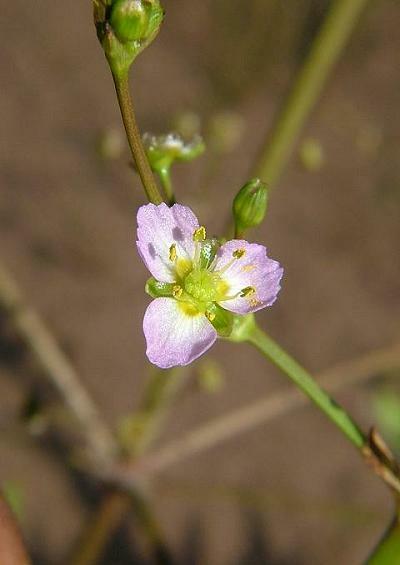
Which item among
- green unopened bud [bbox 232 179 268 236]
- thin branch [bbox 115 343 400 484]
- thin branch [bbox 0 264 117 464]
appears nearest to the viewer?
green unopened bud [bbox 232 179 268 236]

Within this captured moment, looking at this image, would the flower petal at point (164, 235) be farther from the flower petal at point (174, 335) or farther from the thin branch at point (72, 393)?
the thin branch at point (72, 393)

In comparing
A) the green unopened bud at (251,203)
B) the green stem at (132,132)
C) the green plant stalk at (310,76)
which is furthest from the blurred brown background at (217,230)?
the green stem at (132,132)

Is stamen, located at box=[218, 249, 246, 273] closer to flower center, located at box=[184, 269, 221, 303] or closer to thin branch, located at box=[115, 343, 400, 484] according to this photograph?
flower center, located at box=[184, 269, 221, 303]

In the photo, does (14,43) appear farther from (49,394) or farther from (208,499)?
(208,499)

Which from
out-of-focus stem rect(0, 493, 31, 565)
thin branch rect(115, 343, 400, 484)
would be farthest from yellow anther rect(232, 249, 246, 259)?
thin branch rect(115, 343, 400, 484)

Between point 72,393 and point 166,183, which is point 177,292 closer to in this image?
point 166,183

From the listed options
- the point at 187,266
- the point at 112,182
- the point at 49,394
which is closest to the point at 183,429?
the point at 49,394

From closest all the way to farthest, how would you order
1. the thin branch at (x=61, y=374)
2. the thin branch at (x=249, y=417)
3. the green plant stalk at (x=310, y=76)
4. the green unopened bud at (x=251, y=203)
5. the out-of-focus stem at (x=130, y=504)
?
the green unopened bud at (x=251, y=203), the green plant stalk at (x=310, y=76), the out-of-focus stem at (x=130, y=504), the thin branch at (x=249, y=417), the thin branch at (x=61, y=374)
